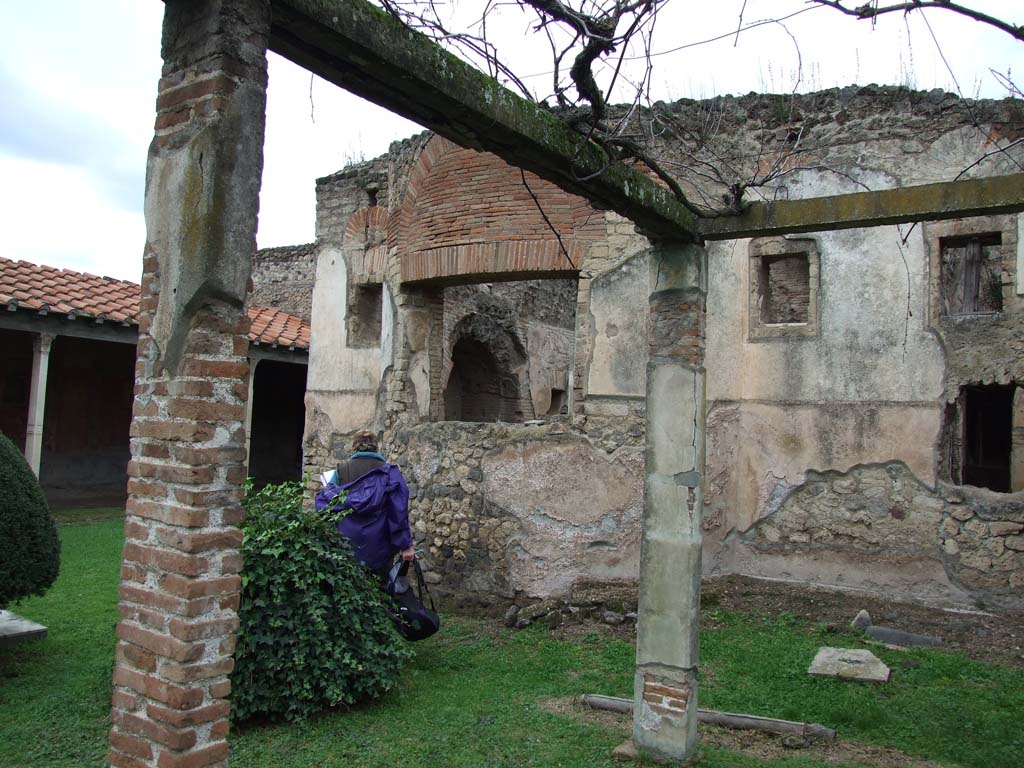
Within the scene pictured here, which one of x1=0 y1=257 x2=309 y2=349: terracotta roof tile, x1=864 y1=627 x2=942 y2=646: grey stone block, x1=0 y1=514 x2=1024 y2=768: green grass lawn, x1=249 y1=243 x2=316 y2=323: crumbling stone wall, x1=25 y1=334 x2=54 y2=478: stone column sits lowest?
x1=0 y1=514 x2=1024 y2=768: green grass lawn

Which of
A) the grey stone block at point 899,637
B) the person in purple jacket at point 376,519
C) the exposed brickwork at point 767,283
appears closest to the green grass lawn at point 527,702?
the grey stone block at point 899,637

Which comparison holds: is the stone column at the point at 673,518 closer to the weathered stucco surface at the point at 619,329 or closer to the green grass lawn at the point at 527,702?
the green grass lawn at the point at 527,702

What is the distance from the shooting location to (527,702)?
201 inches

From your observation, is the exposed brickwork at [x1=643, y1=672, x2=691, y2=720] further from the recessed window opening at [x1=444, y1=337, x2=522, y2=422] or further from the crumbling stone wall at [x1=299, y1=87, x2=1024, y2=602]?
the recessed window opening at [x1=444, y1=337, x2=522, y2=422]

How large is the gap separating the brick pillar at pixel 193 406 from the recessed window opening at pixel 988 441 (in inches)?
478

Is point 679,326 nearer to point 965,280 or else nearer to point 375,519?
point 375,519

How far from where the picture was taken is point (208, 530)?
2.58 m

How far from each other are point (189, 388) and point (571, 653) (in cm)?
435

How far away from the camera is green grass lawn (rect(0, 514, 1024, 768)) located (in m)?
4.29

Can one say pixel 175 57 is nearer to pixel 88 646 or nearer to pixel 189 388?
pixel 189 388

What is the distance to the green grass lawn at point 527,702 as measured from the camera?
4.29 m

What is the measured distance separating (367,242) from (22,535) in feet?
17.9

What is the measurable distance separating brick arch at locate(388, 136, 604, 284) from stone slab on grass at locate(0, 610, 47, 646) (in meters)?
4.32

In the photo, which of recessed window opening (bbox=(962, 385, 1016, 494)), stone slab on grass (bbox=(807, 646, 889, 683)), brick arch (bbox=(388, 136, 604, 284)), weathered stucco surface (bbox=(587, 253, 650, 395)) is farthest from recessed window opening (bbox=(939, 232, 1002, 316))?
stone slab on grass (bbox=(807, 646, 889, 683))
